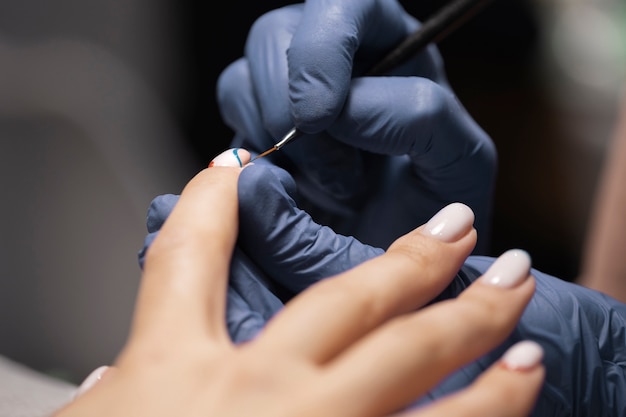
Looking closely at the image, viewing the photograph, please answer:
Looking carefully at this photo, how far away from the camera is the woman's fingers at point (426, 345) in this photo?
0.42 meters

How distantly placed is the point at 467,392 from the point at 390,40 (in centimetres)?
53

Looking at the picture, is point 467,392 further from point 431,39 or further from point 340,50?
point 431,39

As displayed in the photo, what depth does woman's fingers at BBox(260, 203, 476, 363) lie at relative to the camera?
17.2 inches

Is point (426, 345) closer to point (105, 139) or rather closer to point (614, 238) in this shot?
point (614, 238)

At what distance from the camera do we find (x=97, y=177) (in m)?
1.55

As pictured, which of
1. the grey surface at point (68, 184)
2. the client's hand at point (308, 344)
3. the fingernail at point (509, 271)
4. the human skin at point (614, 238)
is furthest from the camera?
the grey surface at point (68, 184)

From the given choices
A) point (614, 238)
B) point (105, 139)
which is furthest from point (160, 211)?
point (105, 139)

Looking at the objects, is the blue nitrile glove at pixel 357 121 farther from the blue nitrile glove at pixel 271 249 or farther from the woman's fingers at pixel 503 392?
the woman's fingers at pixel 503 392

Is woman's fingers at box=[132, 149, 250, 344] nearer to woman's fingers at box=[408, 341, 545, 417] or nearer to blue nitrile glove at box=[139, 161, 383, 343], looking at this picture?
blue nitrile glove at box=[139, 161, 383, 343]

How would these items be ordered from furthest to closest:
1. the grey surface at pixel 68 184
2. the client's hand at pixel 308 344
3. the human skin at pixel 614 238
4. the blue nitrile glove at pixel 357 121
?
the grey surface at pixel 68 184 < the human skin at pixel 614 238 < the blue nitrile glove at pixel 357 121 < the client's hand at pixel 308 344

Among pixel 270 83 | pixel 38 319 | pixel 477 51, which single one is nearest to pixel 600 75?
pixel 477 51

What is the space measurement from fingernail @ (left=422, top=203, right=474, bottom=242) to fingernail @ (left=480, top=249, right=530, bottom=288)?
4 cm

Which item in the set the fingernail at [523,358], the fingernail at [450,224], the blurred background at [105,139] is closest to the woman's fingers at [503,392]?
the fingernail at [523,358]

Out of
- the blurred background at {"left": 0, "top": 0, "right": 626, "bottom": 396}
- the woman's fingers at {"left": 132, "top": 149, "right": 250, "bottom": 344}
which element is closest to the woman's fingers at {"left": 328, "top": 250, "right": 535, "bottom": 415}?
the woman's fingers at {"left": 132, "top": 149, "right": 250, "bottom": 344}
